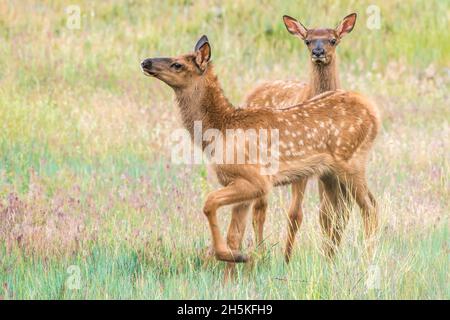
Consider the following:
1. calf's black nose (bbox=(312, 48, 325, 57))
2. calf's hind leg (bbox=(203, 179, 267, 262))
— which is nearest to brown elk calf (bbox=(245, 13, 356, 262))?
calf's black nose (bbox=(312, 48, 325, 57))

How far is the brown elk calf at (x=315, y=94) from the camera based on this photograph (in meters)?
8.47

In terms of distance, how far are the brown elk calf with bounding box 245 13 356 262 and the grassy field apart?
138 mm

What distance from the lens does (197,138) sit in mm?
8023

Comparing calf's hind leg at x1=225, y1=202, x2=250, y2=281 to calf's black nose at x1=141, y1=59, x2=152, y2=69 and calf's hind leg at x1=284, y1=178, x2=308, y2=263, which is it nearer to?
calf's hind leg at x1=284, y1=178, x2=308, y2=263

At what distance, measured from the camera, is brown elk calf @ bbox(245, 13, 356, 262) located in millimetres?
8469

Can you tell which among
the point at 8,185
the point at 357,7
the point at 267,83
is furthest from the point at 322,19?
the point at 8,185

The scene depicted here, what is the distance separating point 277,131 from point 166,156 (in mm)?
3684

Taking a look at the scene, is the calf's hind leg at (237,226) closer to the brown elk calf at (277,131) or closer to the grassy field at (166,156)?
the brown elk calf at (277,131)

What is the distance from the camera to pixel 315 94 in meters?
9.67

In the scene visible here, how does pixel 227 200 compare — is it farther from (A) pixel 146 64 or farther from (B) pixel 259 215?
(B) pixel 259 215

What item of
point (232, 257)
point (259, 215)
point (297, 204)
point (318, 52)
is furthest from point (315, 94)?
point (232, 257)

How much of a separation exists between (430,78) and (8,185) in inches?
297

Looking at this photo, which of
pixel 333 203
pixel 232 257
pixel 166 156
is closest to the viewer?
pixel 232 257
